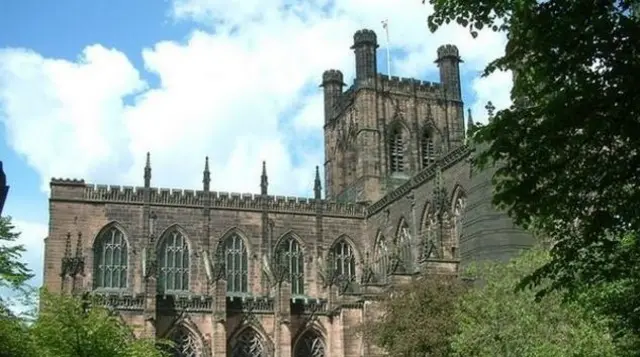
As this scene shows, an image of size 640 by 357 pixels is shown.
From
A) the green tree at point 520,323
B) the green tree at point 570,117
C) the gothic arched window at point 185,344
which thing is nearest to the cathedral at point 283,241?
the gothic arched window at point 185,344

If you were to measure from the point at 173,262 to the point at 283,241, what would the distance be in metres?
6.13

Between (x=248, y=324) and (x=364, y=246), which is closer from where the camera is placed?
(x=248, y=324)

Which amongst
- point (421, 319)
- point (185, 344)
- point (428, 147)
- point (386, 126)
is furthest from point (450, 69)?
point (421, 319)

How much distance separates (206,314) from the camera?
44.9 meters

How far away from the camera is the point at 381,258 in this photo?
49.7 m

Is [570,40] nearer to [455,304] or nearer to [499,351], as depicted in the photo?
[499,351]

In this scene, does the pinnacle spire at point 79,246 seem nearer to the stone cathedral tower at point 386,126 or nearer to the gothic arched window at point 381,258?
the gothic arched window at point 381,258

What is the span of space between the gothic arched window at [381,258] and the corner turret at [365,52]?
36.7ft

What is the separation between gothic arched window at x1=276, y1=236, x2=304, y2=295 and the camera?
50.4 m

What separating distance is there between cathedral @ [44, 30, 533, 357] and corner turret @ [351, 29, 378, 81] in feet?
0.36

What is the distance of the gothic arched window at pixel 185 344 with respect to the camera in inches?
1735

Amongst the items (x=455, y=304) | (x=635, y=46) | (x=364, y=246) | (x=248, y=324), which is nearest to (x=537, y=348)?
(x=455, y=304)

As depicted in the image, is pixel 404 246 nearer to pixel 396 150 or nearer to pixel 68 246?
pixel 396 150

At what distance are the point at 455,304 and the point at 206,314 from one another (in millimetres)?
18556
